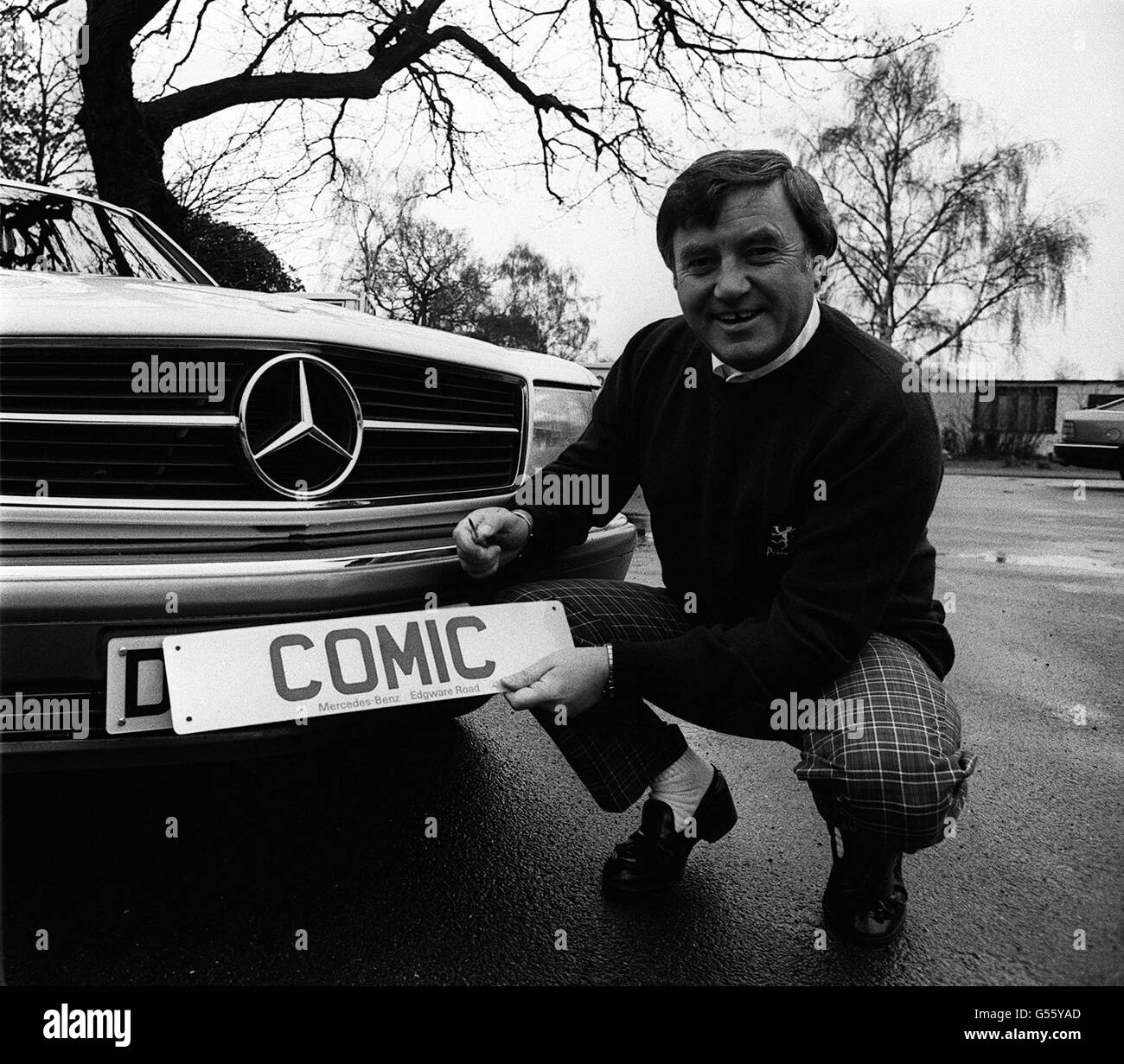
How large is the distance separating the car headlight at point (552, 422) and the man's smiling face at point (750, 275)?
685 millimetres


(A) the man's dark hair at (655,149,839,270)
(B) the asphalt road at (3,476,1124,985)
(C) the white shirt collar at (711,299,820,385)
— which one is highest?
(A) the man's dark hair at (655,149,839,270)

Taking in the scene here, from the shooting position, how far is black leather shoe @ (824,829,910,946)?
66.2 inches

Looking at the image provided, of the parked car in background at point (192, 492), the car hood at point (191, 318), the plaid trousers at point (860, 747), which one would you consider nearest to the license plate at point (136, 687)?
the parked car in background at point (192, 492)

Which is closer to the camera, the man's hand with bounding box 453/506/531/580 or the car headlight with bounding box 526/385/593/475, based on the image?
the man's hand with bounding box 453/506/531/580

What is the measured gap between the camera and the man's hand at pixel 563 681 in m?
1.66

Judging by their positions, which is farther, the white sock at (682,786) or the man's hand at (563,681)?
the white sock at (682,786)

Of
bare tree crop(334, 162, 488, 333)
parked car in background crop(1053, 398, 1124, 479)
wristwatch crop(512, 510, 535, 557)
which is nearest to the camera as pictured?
wristwatch crop(512, 510, 535, 557)

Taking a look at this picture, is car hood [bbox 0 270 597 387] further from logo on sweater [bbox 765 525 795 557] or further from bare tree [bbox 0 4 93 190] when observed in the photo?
bare tree [bbox 0 4 93 190]

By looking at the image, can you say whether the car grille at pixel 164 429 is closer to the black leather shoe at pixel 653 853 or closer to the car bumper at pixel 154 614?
the car bumper at pixel 154 614

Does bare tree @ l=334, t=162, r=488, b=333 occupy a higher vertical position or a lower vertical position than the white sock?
higher

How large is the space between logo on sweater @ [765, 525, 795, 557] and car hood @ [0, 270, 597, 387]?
2.73 feet

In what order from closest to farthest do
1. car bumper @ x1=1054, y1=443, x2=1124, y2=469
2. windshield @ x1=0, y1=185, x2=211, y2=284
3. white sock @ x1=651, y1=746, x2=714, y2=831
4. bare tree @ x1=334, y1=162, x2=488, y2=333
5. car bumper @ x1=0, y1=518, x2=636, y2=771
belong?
1. car bumper @ x1=0, y1=518, x2=636, y2=771
2. white sock @ x1=651, y1=746, x2=714, y2=831
3. windshield @ x1=0, y1=185, x2=211, y2=284
4. car bumper @ x1=1054, y1=443, x2=1124, y2=469
5. bare tree @ x1=334, y1=162, x2=488, y2=333

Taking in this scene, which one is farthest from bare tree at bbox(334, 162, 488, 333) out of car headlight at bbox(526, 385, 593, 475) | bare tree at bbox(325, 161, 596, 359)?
car headlight at bbox(526, 385, 593, 475)

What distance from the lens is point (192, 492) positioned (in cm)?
169
